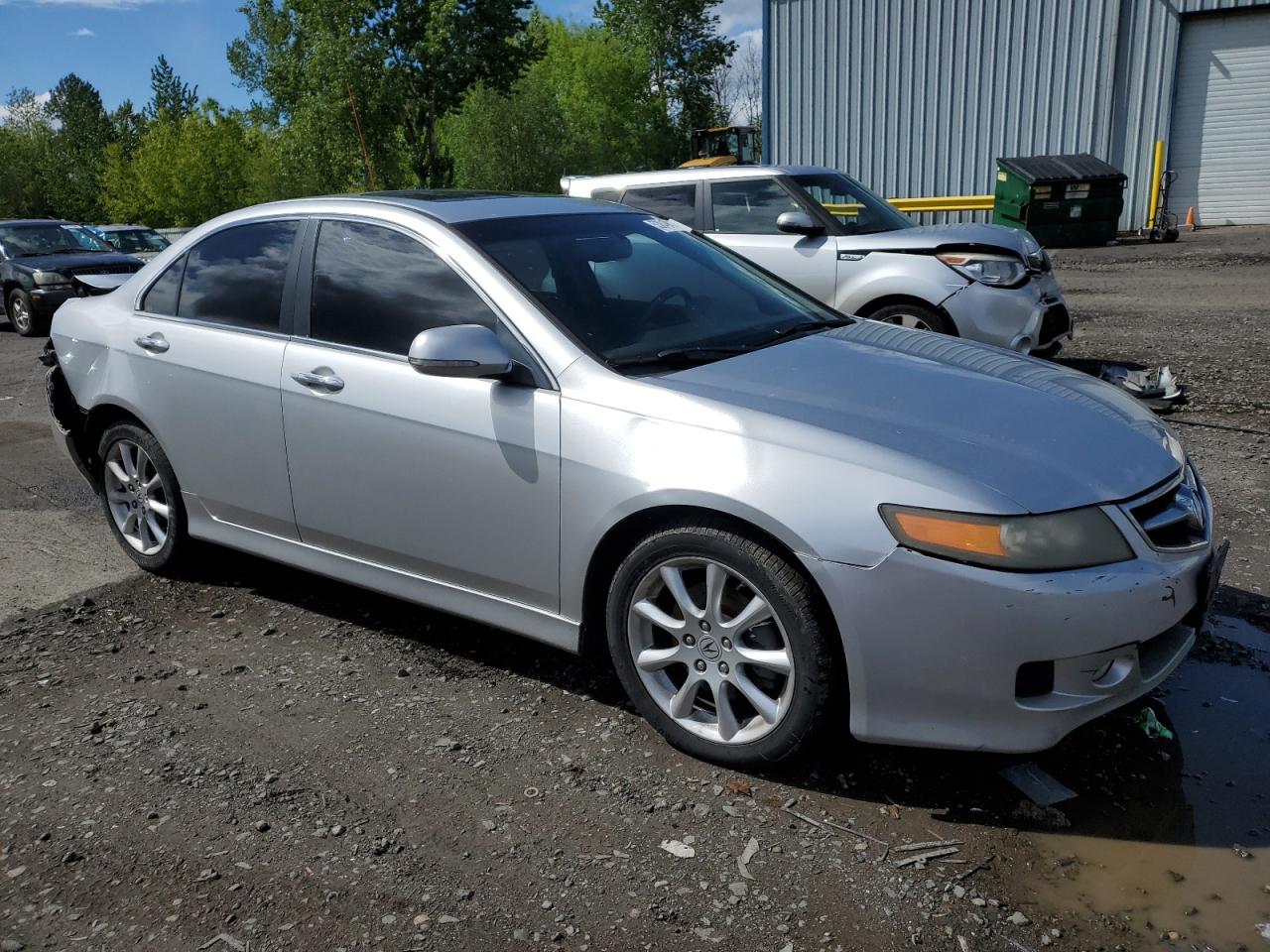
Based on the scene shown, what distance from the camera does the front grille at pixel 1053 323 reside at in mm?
7605

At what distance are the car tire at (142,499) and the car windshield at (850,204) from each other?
18.0ft

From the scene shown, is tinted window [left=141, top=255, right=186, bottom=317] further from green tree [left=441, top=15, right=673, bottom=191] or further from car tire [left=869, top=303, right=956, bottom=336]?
green tree [left=441, top=15, right=673, bottom=191]

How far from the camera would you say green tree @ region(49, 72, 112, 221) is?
76.8 metres

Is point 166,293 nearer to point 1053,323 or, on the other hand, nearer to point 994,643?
point 994,643

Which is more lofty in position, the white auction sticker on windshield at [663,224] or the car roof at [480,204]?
the car roof at [480,204]

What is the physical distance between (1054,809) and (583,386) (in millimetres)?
1766

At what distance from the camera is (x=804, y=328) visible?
390 cm

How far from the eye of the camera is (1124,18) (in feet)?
76.3

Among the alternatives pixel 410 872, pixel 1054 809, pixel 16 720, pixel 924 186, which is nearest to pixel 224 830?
pixel 410 872

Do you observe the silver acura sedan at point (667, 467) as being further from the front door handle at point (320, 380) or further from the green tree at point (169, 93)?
the green tree at point (169, 93)

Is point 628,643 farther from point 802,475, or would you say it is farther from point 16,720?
point 16,720

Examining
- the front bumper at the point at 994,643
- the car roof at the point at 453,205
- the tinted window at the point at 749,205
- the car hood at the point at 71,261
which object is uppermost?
the car roof at the point at 453,205

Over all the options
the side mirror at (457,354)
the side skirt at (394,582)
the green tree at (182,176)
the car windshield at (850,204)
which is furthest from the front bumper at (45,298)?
the green tree at (182,176)

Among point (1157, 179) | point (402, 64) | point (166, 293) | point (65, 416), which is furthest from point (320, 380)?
point (402, 64)
